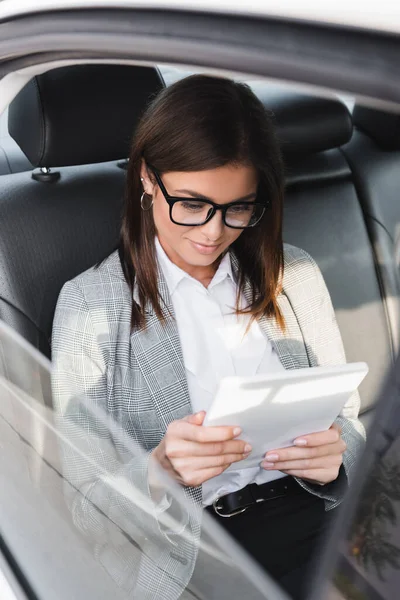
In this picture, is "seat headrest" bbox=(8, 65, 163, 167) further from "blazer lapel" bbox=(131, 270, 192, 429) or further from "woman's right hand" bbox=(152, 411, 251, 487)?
"woman's right hand" bbox=(152, 411, 251, 487)

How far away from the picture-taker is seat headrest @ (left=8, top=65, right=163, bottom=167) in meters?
1.43

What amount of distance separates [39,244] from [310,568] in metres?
1.00

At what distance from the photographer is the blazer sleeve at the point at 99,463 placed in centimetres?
84

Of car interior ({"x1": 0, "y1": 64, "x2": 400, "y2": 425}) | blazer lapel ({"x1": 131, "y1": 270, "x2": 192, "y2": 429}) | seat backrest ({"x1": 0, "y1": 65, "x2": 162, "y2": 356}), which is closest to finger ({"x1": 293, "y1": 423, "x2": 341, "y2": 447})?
car interior ({"x1": 0, "y1": 64, "x2": 400, "y2": 425})

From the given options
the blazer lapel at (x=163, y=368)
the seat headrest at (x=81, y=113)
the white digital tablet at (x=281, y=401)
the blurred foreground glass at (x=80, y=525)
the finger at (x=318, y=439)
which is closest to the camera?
the blurred foreground glass at (x=80, y=525)

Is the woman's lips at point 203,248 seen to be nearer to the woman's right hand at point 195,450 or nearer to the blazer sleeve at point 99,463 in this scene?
the blazer sleeve at point 99,463

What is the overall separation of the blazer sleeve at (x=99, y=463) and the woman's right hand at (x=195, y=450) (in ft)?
0.13

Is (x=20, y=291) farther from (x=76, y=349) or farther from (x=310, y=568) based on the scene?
(x=310, y=568)

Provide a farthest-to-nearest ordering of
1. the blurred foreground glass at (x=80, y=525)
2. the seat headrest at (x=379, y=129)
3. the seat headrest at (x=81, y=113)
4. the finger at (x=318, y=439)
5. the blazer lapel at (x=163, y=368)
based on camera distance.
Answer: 1. the seat headrest at (x=379, y=129)
2. the seat headrest at (x=81, y=113)
3. the blazer lapel at (x=163, y=368)
4. the finger at (x=318, y=439)
5. the blurred foreground glass at (x=80, y=525)

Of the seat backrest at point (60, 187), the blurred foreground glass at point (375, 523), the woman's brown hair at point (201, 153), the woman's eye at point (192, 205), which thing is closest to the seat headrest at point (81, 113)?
the seat backrest at point (60, 187)

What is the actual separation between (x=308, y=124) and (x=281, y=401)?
108 cm

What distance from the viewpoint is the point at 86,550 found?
0.93m

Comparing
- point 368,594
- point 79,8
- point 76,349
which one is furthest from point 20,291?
point 368,594

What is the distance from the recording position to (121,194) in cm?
161
